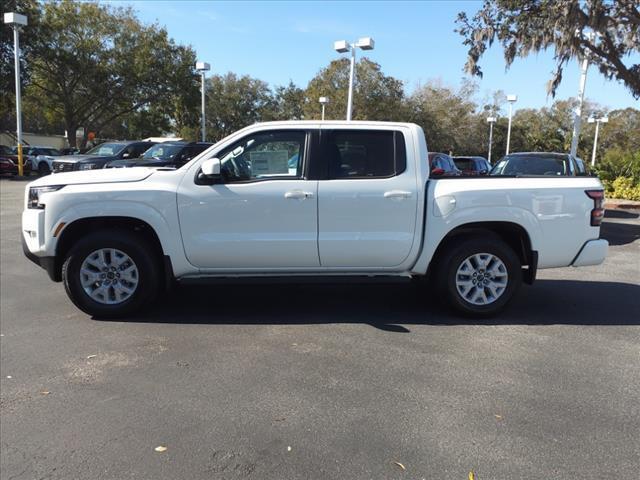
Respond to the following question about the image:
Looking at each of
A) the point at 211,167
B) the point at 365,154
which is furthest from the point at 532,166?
the point at 211,167

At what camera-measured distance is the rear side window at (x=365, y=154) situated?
5.20 meters

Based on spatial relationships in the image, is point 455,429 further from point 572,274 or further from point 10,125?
point 10,125

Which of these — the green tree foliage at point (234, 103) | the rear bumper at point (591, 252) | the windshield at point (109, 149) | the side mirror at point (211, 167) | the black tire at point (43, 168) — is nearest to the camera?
the side mirror at point (211, 167)

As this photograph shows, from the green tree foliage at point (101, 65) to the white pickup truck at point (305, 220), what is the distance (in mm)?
32396

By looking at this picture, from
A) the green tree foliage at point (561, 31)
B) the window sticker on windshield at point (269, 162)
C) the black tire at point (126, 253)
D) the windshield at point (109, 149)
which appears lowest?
the black tire at point (126, 253)

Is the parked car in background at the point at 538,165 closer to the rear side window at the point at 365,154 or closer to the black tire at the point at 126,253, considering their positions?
the rear side window at the point at 365,154

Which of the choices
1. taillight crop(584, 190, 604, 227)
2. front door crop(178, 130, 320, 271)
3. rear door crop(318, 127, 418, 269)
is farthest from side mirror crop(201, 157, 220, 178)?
taillight crop(584, 190, 604, 227)

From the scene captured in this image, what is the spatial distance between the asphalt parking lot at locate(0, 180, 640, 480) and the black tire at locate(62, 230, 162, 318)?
6.6 inches

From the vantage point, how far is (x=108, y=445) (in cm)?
311

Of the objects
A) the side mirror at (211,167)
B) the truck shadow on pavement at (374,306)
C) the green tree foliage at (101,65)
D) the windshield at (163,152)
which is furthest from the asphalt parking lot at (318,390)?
the green tree foliage at (101,65)

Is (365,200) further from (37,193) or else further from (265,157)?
(37,193)

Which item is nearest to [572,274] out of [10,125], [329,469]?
[329,469]

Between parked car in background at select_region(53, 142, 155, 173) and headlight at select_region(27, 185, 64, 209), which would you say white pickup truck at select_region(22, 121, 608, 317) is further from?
parked car in background at select_region(53, 142, 155, 173)

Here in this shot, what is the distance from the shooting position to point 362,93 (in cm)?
4009
